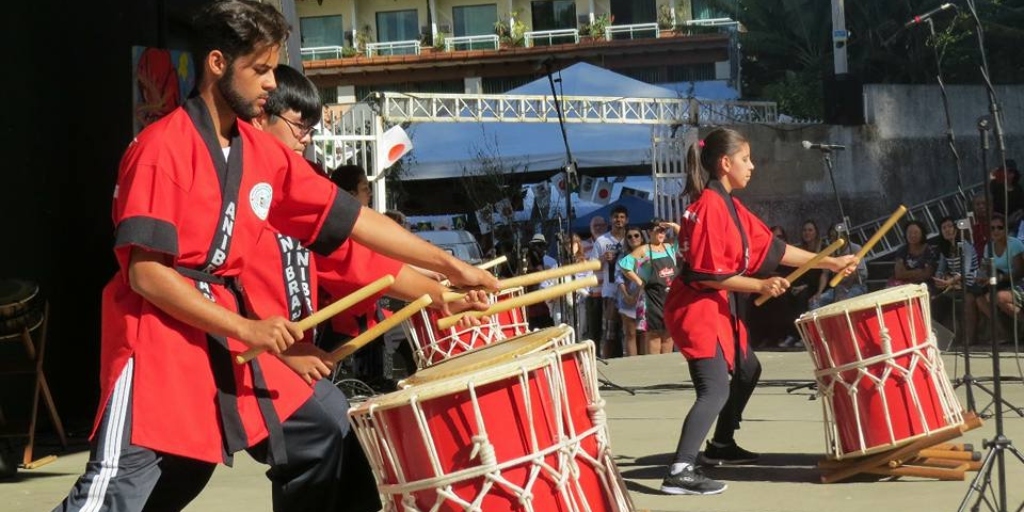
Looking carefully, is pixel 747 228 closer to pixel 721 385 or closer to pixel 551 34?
pixel 721 385

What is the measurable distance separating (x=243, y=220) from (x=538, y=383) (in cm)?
85

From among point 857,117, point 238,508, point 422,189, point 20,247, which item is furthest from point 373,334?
point 422,189

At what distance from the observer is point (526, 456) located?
11.2 ft

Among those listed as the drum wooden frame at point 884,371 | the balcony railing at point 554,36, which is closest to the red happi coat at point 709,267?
the drum wooden frame at point 884,371

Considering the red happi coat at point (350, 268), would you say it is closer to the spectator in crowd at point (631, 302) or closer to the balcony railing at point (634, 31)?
the spectator in crowd at point (631, 302)

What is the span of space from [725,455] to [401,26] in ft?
117

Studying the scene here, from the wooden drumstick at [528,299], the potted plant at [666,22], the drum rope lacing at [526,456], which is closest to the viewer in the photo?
the drum rope lacing at [526,456]

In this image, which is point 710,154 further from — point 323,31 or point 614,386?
point 323,31

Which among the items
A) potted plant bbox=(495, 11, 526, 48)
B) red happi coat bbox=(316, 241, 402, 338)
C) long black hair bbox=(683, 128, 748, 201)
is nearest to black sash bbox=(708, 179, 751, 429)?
long black hair bbox=(683, 128, 748, 201)

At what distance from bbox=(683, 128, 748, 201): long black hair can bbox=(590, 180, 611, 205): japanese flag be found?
15255 millimetres

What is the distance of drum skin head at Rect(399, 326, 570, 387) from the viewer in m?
3.54

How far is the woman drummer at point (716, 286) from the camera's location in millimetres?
5938

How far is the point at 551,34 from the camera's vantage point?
38.9 m

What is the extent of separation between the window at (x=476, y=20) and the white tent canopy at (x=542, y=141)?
16634 mm
